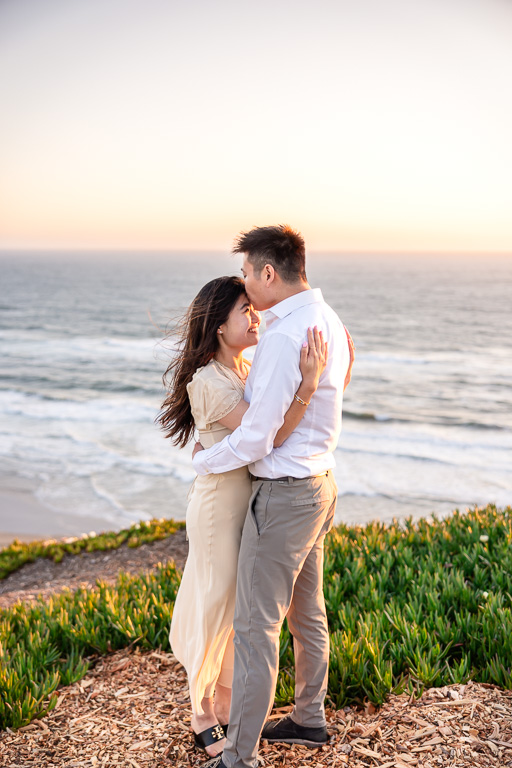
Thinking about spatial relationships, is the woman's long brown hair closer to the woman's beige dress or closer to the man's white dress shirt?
the woman's beige dress

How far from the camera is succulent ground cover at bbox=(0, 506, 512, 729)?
3.88 m

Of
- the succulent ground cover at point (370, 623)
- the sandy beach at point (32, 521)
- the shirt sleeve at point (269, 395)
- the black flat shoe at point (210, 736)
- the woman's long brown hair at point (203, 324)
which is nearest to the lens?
the shirt sleeve at point (269, 395)

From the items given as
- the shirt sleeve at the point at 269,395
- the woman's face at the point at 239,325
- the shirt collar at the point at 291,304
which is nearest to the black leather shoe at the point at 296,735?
the shirt sleeve at the point at 269,395

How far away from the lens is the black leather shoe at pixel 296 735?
11.3 ft

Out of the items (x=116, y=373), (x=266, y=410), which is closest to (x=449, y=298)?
(x=116, y=373)

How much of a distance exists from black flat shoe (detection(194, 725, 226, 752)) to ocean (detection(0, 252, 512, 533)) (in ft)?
7.17

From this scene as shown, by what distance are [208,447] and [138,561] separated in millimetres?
5569

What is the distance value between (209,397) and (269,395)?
1.50 feet

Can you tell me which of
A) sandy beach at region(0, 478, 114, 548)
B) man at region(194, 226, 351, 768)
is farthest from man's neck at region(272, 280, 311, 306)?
sandy beach at region(0, 478, 114, 548)

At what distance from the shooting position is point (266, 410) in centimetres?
281

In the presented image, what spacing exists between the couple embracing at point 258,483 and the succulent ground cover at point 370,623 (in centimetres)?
73

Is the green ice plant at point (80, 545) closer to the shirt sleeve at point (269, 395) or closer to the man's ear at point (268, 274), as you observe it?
the shirt sleeve at point (269, 395)

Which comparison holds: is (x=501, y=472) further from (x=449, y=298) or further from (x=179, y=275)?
(x=179, y=275)

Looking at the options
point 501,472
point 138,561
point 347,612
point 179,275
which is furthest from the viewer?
point 179,275
